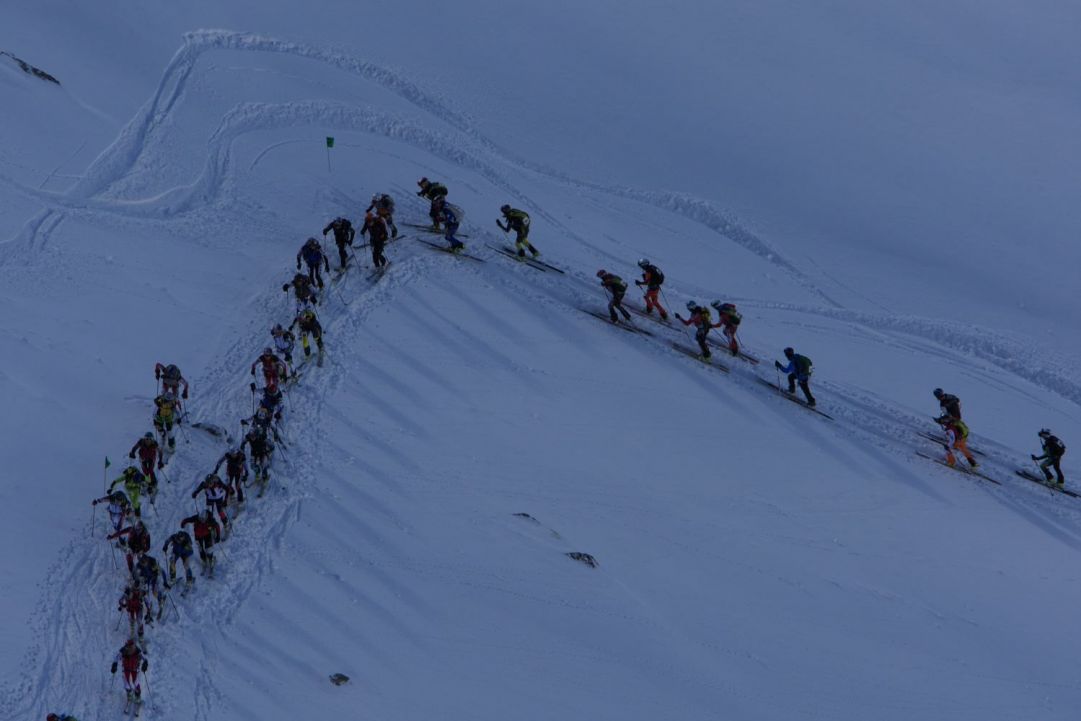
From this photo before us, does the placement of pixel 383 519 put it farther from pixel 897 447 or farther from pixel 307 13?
pixel 307 13

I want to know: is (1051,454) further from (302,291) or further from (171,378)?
(171,378)

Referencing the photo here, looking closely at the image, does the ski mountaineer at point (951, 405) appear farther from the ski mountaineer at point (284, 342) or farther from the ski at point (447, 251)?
the ski mountaineer at point (284, 342)

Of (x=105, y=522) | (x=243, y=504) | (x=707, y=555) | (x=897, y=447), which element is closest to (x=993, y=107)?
(x=897, y=447)

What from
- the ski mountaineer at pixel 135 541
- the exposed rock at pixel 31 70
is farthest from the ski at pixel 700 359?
the exposed rock at pixel 31 70

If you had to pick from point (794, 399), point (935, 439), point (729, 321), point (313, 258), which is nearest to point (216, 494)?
point (313, 258)

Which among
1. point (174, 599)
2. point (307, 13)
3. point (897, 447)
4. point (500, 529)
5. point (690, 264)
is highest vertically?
point (307, 13)

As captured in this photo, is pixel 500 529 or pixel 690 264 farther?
pixel 690 264

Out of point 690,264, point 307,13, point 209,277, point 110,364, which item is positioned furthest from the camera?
point 307,13
